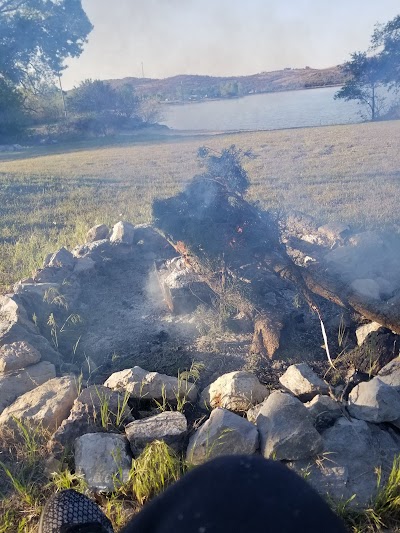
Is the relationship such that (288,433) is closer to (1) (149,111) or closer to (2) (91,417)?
(2) (91,417)

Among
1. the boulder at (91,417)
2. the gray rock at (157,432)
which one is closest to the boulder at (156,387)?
the boulder at (91,417)

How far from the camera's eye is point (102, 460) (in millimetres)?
2133

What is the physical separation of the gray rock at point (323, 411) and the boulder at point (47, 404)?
1.29 meters

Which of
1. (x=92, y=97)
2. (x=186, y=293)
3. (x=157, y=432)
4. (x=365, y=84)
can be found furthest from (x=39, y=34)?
(x=157, y=432)

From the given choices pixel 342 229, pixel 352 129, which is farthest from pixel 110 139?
pixel 342 229

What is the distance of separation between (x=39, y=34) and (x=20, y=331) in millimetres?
18086

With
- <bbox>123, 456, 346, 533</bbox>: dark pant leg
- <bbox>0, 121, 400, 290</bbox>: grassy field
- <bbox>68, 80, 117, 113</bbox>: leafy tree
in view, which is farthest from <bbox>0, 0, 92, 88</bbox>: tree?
<bbox>123, 456, 346, 533</bbox>: dark pant leg

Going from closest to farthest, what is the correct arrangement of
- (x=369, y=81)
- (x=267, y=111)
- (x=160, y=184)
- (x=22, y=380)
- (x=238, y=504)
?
1. (x=238, y=504)
2. (x=22, y=380)
3. (x=160, y=184)
4. (x=267, y=111)
5. (x=369, y=81)

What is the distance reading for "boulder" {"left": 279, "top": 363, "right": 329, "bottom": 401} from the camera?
2518 millimetres

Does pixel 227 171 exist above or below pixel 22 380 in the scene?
above

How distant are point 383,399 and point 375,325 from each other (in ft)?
2.57

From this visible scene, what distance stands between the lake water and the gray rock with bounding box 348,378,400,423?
13.2m

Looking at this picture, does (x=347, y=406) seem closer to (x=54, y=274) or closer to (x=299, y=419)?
(x=299, y=419)

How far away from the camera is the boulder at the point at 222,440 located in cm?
214
